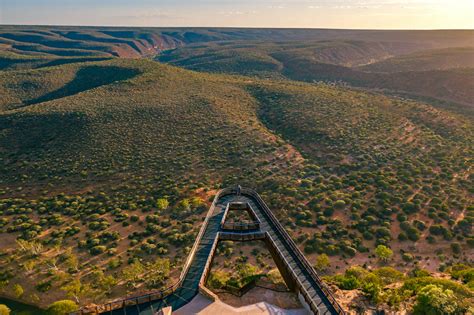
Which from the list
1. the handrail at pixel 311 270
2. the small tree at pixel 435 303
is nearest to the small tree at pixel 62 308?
the handrail at pixel 311 270

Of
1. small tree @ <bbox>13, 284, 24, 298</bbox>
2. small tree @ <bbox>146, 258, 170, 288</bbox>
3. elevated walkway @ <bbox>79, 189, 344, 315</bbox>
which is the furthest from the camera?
small tree @ <bbox>146, 258, 170, 288</bbox>

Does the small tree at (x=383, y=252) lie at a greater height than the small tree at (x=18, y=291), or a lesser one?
greater

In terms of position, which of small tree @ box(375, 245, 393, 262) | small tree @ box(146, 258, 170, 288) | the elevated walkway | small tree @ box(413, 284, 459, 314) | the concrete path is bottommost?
small tree @ box(146, 258, 170, 288)

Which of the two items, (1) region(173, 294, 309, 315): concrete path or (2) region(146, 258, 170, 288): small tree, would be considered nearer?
(1) region(173, 294, 309, 315): concrete path

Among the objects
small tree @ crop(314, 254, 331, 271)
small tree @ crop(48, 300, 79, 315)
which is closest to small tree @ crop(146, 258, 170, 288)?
small tree @ crop(48, 300, 79, 315)

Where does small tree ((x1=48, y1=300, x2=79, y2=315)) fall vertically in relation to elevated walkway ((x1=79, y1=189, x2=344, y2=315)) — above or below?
below

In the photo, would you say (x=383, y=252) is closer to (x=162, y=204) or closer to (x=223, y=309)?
(x=223, y=309)

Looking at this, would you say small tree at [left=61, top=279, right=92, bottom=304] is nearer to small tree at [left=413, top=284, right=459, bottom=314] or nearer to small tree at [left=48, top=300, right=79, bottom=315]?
small tree at [left=48, top=300, right=79, bottom=315]

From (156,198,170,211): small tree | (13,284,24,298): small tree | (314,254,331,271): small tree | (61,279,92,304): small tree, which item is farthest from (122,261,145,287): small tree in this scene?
(314,254,331,271): small tree

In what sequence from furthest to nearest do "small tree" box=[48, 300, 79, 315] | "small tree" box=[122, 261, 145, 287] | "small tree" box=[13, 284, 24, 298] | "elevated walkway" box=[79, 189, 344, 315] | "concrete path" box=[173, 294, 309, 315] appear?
"small tree" box=[122, 261, 145, 287]
"small tree" box=[13, 284, 24, 298]
"small tree" box=[48, 300, 79, 315]
"elevated walkway" box=[79, 189, 344, 315]
"concrete path" box=[173, 294, 309, 315]

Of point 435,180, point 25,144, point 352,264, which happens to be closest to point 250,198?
point 352,264

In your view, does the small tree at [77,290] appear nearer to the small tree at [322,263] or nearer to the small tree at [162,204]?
the small tree at [162,204]

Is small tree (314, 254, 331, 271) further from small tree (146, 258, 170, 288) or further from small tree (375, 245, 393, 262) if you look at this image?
small tree (146, 258, 170, 288)
